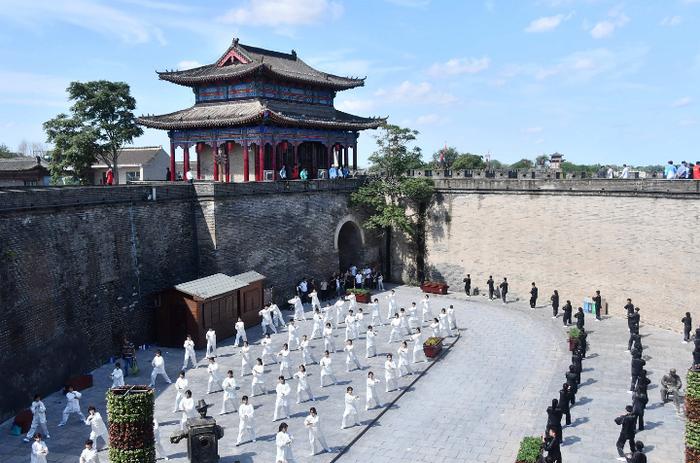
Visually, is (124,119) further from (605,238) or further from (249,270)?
(605,238)

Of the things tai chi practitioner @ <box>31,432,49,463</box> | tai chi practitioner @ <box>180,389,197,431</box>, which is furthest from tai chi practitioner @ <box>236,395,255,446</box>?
tai chi practitioner @ <box>31,432,49,463</box>

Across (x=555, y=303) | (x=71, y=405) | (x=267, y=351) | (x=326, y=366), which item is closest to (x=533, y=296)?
(x=555, y=303)

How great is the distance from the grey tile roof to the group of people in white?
1404 millimetres

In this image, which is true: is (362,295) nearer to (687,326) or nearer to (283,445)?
(687,326)

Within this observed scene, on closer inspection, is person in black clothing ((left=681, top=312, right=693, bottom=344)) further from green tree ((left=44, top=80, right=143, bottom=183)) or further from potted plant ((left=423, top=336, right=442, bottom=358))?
green tree ((left=44, top=80, right=143, bottom=183))

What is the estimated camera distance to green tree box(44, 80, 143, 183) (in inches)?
1303

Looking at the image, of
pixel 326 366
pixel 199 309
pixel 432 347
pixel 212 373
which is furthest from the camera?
pixel 199 309

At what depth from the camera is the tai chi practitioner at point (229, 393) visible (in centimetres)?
1474

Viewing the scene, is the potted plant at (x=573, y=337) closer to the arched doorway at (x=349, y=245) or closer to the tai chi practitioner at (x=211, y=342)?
the tai chi practitioner at (x=211, y=342)

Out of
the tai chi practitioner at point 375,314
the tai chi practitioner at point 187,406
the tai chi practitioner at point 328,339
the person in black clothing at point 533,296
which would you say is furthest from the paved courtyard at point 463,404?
the person in black clothing at point 533,296

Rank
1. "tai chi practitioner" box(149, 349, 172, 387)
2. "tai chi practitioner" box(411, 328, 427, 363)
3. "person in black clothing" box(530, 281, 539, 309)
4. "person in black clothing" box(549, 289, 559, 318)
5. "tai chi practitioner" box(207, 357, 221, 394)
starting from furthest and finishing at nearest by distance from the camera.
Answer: "person in black clothing" box(530, 281, 539, 309) < "person in black clothing" box(549, 289, 559, 318) < "tai chi practitioner" box(411, 328, 427, 363) < "tai chi practitioner" box(149, 349, 172, 387) < "tai chi practitioner" box(207, 357, 221, 394)

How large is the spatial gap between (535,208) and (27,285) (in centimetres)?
2040

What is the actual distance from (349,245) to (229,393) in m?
17.1

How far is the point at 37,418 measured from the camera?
1341cm
